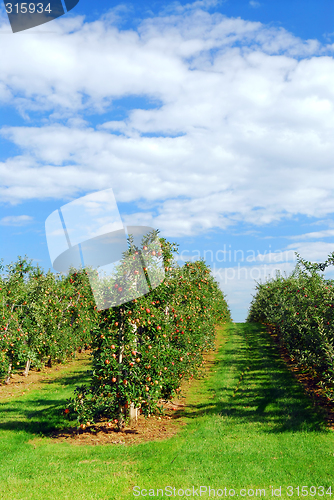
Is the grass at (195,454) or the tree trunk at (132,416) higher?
the tree trunk at (132,416)

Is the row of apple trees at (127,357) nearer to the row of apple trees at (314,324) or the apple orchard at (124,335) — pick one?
the apple orchard at (124,335)

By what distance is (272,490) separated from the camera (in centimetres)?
528

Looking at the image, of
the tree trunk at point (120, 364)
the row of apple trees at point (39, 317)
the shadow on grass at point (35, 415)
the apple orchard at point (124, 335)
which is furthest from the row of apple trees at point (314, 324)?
the row of apple trees at point (39, 317)

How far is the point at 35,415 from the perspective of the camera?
31.1ft

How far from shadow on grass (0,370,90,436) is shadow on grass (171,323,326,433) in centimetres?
330

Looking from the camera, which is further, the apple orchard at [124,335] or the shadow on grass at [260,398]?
the shadow on grass at [260,398]

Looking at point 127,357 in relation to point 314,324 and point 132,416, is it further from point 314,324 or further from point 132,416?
point 314,324

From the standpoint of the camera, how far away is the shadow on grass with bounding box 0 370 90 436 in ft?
27.7

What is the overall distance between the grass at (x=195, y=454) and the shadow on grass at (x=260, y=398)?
29mm

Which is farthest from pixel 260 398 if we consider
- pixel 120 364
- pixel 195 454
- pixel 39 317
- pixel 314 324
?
pixel 39 317

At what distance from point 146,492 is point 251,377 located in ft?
28.9

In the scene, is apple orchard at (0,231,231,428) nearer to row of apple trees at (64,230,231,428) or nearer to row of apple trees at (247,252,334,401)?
row of apple trees at (64,230,231,428)

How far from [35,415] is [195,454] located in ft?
16.9

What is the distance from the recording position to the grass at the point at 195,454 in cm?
542
